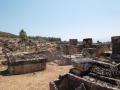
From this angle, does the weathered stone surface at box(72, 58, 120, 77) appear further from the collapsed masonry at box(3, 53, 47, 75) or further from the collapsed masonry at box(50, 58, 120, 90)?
the collapsed masonry at box(3, 53, 47, 75)

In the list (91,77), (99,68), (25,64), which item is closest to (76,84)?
(91,77)

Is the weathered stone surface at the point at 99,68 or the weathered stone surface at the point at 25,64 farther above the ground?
the weathered stone surface at the point at 99,68

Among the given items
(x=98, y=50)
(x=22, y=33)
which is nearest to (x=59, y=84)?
(x=98, y=50)

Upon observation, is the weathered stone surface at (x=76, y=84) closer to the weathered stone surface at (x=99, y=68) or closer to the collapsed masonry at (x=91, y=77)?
the collapsed masonry at (x=91, y=77)

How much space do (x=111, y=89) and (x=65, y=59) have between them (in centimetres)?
1074

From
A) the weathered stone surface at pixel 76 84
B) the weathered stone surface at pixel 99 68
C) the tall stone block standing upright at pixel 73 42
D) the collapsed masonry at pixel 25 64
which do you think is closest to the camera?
the weathered stone surface at pixel 76 84

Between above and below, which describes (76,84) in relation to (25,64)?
above

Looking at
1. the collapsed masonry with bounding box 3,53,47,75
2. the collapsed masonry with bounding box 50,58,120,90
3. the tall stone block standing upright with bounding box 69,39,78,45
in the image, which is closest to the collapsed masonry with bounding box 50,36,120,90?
the collapsed masonry with bounding box 50,58,120,90

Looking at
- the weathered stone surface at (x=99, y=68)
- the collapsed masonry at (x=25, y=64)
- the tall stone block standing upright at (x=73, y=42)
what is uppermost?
the tall stone block standing upright at (x=73, y=42)

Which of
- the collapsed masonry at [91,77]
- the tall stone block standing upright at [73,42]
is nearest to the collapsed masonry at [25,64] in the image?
the collapsed masonry at [91,77]

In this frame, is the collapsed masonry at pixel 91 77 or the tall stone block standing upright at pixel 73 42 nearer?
the collapsed masonry at pixel 91 77

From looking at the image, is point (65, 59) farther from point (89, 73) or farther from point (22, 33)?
point (22, 33)

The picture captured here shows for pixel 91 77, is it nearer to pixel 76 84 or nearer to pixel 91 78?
pixel 91 78

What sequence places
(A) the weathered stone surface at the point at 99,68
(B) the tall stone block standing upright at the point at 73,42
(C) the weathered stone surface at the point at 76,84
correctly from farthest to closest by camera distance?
(B) the tall stone block standing upright at the point at 73,42, (A) the weathered stone surface at the point at 99,68, (C) the weathered stone surface at the point at 76,84
